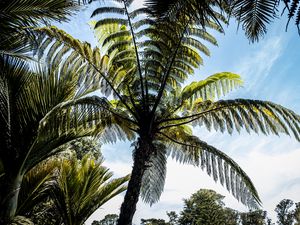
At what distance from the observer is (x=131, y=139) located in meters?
7.48

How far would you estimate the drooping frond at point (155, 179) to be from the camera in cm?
765

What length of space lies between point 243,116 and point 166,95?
5.38 ft

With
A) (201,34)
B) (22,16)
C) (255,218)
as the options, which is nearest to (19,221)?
(22,16)

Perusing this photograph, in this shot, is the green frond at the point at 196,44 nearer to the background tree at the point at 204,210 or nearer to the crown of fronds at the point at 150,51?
the crown of fronds at the point at 150,51

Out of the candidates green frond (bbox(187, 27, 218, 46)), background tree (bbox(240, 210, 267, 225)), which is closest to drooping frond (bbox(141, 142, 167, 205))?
green frond (bbox(187, 27, 218, 46))

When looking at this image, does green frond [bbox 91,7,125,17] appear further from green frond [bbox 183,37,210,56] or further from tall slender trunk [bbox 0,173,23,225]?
tall slender trunk [bbox 0,173,23,225]

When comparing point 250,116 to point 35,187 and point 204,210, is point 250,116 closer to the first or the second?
point 35,187

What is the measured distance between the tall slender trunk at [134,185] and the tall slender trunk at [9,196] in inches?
66.4

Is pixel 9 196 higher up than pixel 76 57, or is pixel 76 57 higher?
pixel 76 57

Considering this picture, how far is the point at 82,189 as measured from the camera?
6637mm

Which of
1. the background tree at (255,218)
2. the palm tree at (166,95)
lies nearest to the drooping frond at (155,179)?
the palm tree at (166,95)

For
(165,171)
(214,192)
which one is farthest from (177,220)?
(165,171)

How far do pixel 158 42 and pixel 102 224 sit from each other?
2873 centimetres

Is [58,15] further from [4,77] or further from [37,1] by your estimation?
[4,77]
